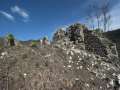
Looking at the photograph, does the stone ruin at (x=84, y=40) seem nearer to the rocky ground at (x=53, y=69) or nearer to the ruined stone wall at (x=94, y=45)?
the ruined stone wall at (x=94, y=45)

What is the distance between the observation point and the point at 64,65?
1059cm

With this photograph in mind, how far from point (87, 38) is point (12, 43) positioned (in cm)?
515

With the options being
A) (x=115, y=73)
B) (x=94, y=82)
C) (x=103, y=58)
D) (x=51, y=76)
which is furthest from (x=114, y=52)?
(x=51, y=76)

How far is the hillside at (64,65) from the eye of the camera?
9.31 metres

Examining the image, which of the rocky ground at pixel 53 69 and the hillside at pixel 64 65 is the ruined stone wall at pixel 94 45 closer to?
the hillside at pixel 64 65

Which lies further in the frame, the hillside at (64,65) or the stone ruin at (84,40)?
the stone ruin at (84,40)

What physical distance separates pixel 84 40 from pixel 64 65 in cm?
332

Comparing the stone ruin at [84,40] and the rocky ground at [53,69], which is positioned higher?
the stone ruin at [84,40]

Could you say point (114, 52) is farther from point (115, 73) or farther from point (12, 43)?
point (12, 43)

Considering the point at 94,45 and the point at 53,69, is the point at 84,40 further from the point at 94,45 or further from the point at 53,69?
the point at 53,69

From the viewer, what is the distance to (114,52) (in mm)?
13492

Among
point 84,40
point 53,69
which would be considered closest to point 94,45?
point 84,40

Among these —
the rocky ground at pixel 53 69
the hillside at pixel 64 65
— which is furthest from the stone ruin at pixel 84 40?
the rocky ground at pixel 53 69

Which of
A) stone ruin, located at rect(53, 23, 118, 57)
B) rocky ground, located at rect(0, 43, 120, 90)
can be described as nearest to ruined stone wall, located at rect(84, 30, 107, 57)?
stone ruin, located at rect(53, 23, 118, 57)
